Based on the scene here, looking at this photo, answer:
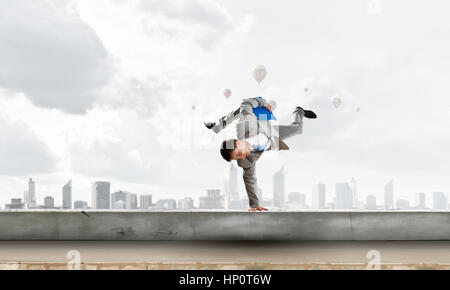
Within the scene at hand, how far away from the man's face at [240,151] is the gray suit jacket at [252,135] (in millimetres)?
125

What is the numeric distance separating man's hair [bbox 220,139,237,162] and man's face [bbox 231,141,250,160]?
5 cm

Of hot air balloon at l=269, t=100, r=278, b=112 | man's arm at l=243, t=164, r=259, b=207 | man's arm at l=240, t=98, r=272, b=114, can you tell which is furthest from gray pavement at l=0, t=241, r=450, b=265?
hot air balloon at l=269, t=100, r=278, b=112

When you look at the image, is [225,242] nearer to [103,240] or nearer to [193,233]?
[193,233]

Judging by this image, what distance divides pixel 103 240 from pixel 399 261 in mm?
4186

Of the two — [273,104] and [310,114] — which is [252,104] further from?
[310,114]

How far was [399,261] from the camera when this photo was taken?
4.46 metres

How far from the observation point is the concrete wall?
20.0 ft

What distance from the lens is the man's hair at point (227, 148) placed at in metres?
6.07

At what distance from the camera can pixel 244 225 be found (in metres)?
6.09
